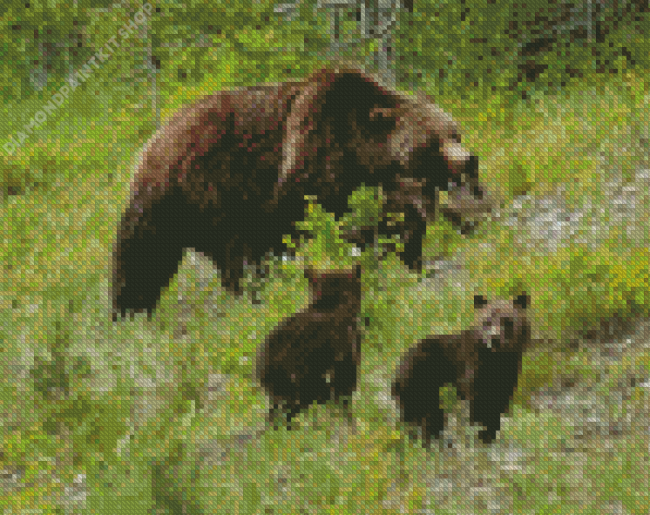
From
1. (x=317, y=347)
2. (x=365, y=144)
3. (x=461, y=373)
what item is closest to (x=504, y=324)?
(x=461, y=373)

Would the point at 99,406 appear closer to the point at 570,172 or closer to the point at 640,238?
the point at 640,238

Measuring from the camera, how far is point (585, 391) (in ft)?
15.0

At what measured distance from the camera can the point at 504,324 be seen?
4359mm

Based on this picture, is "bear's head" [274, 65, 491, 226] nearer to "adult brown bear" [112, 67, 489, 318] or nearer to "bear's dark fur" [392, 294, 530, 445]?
"adult brown bear" [112, 67, 489, 318]

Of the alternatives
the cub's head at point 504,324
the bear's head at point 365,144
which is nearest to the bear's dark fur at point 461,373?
the cub's head at point 504,324

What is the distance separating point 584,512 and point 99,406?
95.8 inches

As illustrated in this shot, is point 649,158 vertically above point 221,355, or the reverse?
point 649,158

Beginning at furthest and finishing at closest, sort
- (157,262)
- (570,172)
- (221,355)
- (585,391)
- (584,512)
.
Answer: (570,172)
(157,262)
(221,355)
(585,391)
(584,512)

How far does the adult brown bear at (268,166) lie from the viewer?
17.7 ft

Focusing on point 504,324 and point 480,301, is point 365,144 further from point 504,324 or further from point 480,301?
point 504,324

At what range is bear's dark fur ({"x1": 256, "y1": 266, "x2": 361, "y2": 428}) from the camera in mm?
4512

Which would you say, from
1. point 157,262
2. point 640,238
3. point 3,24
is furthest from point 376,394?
point 3,24

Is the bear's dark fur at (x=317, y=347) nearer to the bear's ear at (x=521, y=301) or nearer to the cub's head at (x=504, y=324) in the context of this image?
the cub's head at (x=504, y=324)

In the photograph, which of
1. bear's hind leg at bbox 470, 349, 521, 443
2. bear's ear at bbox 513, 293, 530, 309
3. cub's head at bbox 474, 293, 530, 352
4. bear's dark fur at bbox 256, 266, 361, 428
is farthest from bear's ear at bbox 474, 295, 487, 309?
bear's dark fur at bbox 256, 266, 361, 428
